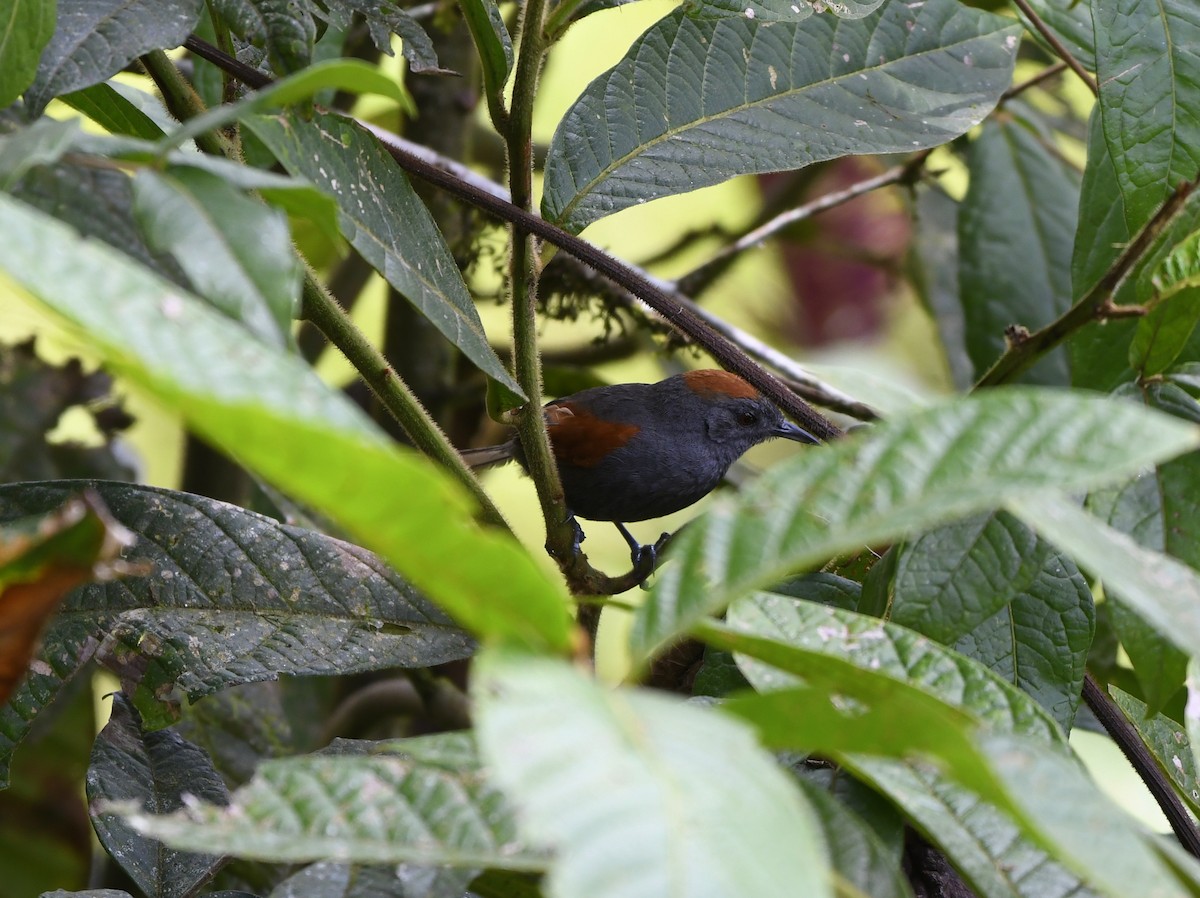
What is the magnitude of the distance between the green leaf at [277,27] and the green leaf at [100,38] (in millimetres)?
63

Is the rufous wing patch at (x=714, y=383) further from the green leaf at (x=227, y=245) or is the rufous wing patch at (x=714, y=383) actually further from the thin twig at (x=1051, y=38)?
the green leaf at (x=227, y=245)

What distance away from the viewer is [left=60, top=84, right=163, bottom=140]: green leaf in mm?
1431

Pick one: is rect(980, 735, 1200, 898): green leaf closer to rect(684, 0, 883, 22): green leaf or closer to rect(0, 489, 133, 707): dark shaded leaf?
rect(0, 489, 133, 707): dark shaded leaf

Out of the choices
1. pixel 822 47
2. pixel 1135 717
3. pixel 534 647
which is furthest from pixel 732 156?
pixel 534 647

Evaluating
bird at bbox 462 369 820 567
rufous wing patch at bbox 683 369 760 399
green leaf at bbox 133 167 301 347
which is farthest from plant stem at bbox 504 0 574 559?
rufous wing patch at bbox 683 369 760 399

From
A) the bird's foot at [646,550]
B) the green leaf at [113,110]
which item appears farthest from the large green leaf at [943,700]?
the bird's foot at [646,550]

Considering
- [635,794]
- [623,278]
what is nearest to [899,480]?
[635,794]

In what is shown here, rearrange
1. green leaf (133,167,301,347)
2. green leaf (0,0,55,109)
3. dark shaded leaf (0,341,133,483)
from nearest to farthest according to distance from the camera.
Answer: green leaf (133,167,301,347) < green leaf (0,0,55,109) < dark shaded leaf (0,341,133,483)

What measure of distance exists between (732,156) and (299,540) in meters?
0.75

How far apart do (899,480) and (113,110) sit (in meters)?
1.16

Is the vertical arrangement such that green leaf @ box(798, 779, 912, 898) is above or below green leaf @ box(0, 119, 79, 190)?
below

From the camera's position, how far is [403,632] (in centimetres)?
143

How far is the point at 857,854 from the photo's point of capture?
0.88 metres

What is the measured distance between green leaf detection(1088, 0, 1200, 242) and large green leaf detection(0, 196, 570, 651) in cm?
104
